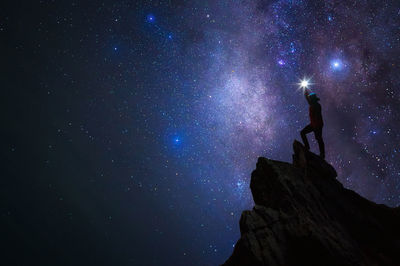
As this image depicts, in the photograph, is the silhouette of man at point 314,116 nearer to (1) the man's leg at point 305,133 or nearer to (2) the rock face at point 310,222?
(1) the man's leg at point 305,133

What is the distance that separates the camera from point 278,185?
1105cm

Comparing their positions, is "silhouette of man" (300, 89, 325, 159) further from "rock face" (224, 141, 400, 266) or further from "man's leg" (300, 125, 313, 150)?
"rock face" (224, 141, 400, 266)

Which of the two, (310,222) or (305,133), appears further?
(305,133)

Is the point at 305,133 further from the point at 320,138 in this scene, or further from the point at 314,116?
the point at 314,116

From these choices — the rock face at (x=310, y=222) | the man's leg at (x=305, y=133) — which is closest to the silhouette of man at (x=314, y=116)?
the man's leg at (x=305, y=133)

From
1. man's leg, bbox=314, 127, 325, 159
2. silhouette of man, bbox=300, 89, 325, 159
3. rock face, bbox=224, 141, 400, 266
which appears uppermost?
silhouette of man, bbox=300, 89, 325, 159

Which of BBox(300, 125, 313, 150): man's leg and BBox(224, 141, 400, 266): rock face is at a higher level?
BBox(300, 125, 313, 150): man's leg

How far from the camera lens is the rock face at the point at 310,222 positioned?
8320mm

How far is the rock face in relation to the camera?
8320 millimetres

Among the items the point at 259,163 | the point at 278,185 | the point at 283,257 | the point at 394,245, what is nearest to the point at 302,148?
the point at 259,163

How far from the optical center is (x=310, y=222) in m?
9.29

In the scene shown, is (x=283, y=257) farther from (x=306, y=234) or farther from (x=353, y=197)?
(x=353, y=197)

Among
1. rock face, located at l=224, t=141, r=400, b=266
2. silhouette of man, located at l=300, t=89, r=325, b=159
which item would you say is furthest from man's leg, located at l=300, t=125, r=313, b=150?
rock face, located at l=224, t=141, r=400, b=266

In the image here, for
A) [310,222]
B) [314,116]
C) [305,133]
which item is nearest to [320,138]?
[305,133]
